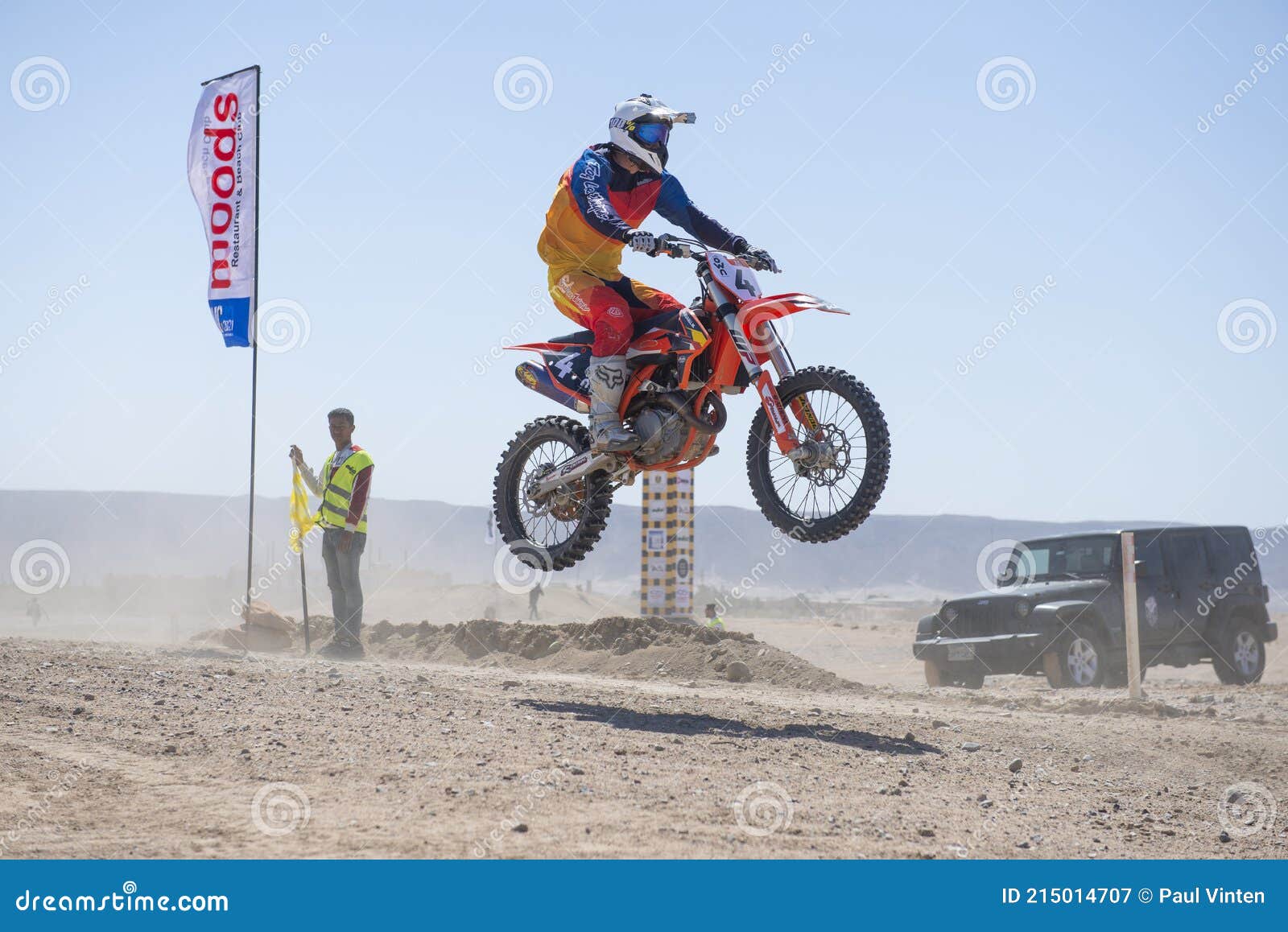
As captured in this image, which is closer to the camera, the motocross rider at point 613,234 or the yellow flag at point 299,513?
the motocross rider at point 613,234

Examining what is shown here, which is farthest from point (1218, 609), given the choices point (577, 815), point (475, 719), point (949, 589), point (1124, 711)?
point (949, 589)

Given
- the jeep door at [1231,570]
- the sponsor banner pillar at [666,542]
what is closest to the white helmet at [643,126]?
the jeep door at [1231,570]

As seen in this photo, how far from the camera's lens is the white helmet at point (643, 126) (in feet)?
24.8

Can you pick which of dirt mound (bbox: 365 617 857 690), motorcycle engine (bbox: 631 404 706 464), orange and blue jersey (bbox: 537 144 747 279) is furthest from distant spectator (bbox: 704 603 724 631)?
orange and blue jersey (bbox: 537 144 747 279)

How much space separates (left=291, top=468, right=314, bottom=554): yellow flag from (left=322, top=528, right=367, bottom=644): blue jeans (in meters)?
0.90

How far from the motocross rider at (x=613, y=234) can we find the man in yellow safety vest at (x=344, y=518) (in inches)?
154

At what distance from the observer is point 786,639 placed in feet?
99.5

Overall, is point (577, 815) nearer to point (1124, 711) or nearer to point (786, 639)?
point (1124, 711)

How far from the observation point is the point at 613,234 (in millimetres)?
7508

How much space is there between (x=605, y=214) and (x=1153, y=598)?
9429 millimetres

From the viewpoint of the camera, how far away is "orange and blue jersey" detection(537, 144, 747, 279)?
764 cm

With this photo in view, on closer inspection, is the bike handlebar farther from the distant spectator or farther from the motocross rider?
the distant spectator

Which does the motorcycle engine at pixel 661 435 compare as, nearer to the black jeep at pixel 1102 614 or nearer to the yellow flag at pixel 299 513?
the yellow flag at pixel 299 513

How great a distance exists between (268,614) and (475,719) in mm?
7696
